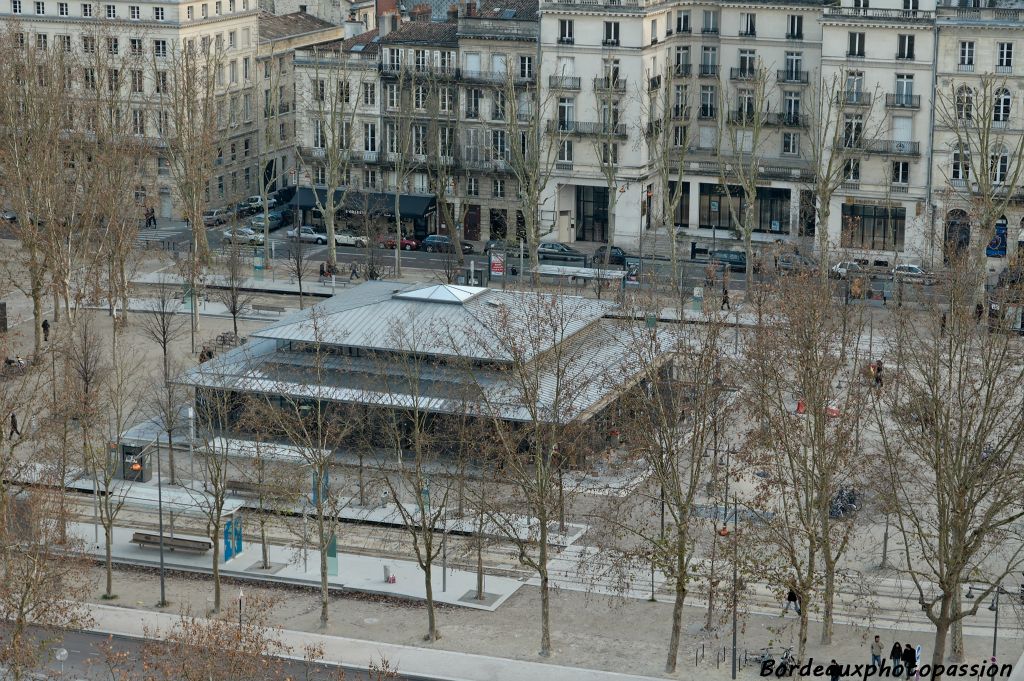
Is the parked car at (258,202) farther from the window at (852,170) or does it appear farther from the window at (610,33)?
the window at (852,170)

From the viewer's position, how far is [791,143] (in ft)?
374

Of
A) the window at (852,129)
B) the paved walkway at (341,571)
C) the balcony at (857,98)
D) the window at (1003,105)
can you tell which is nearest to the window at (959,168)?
the window at (1003,105)

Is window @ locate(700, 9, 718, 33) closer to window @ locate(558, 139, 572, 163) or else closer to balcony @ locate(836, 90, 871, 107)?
balcony @ locate(836, 90, 871, 107)

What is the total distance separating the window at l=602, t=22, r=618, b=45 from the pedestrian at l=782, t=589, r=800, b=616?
5254 centimetres

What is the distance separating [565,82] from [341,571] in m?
49.5

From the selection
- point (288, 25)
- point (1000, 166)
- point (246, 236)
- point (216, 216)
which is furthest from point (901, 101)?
point (288, 25)

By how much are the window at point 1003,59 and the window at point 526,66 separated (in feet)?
86.9

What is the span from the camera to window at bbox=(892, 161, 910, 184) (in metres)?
108

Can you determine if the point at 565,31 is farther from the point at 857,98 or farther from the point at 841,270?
the point at 841,270

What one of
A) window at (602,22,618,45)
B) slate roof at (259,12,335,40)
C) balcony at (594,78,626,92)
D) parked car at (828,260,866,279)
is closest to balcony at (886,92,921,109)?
parked car at (828,260,866,279)

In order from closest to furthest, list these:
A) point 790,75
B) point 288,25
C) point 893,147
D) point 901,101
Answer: point 901,101 → point 893,147 → point 790,75 → point 288,25

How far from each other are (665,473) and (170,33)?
226 feet

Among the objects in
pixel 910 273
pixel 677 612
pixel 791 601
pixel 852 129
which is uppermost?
pixel 852 129

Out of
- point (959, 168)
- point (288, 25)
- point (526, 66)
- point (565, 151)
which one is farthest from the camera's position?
point (288, 25)
